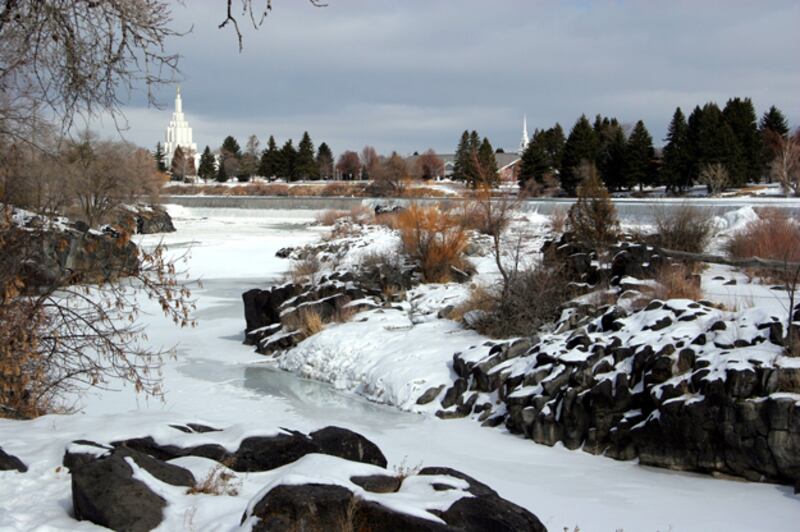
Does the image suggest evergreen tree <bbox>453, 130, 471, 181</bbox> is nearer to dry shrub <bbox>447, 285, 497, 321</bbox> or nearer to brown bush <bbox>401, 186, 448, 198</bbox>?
brown bush <bbox>401, 186, 448, 198</bbox>

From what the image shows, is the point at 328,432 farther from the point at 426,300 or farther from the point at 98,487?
the point at 426,300

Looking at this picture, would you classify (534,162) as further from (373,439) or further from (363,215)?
(373,439)

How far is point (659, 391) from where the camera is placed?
38.8 ft

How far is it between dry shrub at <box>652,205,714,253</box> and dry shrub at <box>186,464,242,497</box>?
17334 mm

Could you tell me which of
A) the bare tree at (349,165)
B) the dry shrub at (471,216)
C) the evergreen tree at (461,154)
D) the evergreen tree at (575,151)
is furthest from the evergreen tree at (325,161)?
the dry shrub at (471,216)

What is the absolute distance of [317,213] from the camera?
6481 cm

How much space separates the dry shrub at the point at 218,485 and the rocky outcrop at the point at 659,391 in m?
7.71

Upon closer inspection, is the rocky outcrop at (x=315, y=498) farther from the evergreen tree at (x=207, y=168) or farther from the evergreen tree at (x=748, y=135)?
the evergreen tree at (x=207, y=168)

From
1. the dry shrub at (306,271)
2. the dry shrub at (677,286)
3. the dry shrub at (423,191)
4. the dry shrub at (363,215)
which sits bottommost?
the dry shrub at (306,271)

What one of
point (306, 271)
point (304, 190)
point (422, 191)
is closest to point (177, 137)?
point (304, 190)

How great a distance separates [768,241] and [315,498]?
16.6m

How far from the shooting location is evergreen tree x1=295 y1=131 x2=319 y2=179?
102 meters

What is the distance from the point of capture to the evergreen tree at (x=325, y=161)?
115312mm

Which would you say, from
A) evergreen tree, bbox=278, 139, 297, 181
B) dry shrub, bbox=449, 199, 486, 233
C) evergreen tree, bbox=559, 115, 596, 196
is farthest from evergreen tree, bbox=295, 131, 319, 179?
dry shrub, bbox=449, 199, 486, 233
